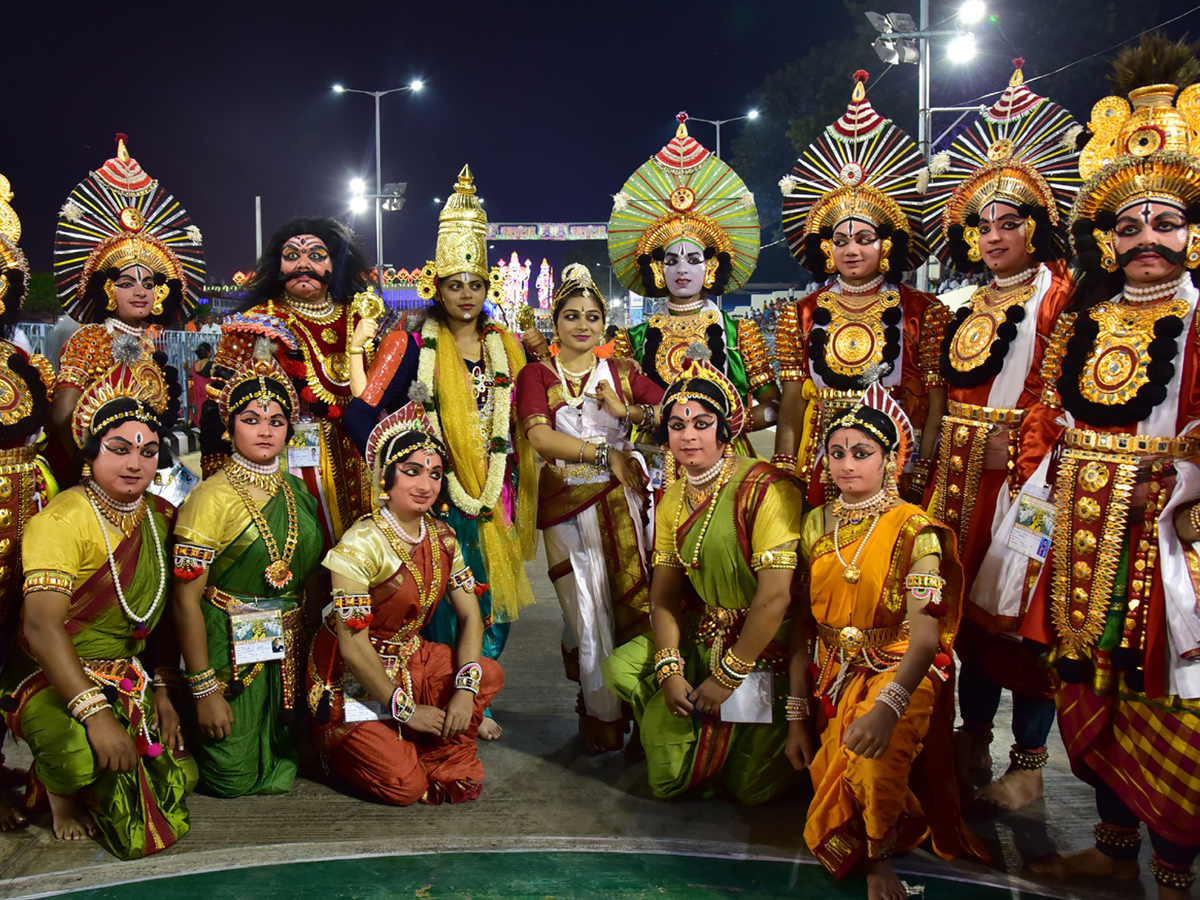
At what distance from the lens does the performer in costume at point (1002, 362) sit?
334 centimetres

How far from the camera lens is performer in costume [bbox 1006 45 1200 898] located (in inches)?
103

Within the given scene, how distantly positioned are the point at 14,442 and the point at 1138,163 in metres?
3.98

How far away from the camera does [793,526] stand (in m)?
3.23

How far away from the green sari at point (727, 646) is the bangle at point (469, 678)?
2.17 ft

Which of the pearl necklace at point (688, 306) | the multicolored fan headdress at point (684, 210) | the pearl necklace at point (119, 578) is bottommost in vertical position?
the pearl necklace at point (119, 578)

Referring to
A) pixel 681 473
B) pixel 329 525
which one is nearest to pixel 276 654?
pixel 329 525

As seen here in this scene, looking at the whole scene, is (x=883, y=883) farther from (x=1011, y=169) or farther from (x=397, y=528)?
(x=1011, y=169)

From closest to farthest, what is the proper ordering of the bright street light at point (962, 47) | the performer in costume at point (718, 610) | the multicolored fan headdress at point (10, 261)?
the performer in costume at point (718, 610) → the multicolored fan headdress at point (10, 261) → the bright street light at point (962, 47)

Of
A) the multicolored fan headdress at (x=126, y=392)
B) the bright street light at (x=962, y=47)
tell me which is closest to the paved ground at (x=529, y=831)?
the multicolored fan headdress at (x=126, y=392)

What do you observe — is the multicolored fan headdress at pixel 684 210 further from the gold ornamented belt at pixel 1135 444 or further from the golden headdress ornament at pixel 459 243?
the gold ornamented belt at pixel 1135 444

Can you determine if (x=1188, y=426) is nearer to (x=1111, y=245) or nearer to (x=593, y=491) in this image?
(x=1111, y=245)

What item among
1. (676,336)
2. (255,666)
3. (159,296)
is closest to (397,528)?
(255,666)

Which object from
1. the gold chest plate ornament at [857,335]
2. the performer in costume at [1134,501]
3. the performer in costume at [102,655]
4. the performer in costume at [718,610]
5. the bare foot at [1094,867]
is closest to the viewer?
the performer in costume at [1134,501]

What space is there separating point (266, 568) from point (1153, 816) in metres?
3.06
